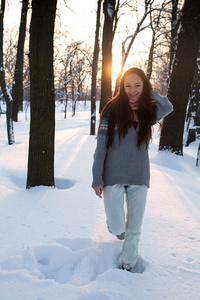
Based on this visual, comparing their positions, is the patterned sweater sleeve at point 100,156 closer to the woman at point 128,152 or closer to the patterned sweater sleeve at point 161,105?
the woman at point 128,152

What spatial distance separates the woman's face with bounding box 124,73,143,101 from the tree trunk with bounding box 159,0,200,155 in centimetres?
495

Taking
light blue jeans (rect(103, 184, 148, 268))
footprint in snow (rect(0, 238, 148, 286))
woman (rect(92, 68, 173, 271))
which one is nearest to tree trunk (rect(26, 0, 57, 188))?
footprint in snow (rect(0, 238, 148, 286))

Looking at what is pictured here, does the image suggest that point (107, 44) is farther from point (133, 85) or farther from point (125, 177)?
point (125, 177)

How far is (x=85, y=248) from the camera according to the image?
7.81 ft

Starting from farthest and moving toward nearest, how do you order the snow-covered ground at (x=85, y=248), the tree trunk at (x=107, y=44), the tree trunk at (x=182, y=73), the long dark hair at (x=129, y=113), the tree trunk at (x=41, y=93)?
the tree trunk at (x=107, y=44) → the tree trunk at (x=182, y=73) → the tree trunk at (x=41, y=93) → the long dark hair at (x=129, y=113) → the snow-covered ground at (x=85, y=248)

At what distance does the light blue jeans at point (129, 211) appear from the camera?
6.80 ft

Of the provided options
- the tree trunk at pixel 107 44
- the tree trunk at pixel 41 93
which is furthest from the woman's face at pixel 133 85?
the tree trunk at pixel 107 44

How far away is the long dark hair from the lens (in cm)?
202

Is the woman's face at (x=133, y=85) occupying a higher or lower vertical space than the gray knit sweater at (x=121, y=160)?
higher

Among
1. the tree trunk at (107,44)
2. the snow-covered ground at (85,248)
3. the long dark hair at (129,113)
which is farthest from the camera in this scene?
the tree trunk at (107,44)

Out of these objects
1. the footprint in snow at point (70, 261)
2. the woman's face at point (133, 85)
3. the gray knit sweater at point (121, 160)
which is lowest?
the footprint in snow at point (70, 261)

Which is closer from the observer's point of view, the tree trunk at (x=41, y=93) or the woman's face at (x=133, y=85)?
the woman's face at (x=133, y=85)

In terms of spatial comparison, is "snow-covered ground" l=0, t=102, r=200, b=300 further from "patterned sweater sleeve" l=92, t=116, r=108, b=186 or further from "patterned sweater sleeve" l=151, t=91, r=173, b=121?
"patterned sweater sleeve" l=151, t=91, r=173, b=121

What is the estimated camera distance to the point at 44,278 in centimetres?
198
